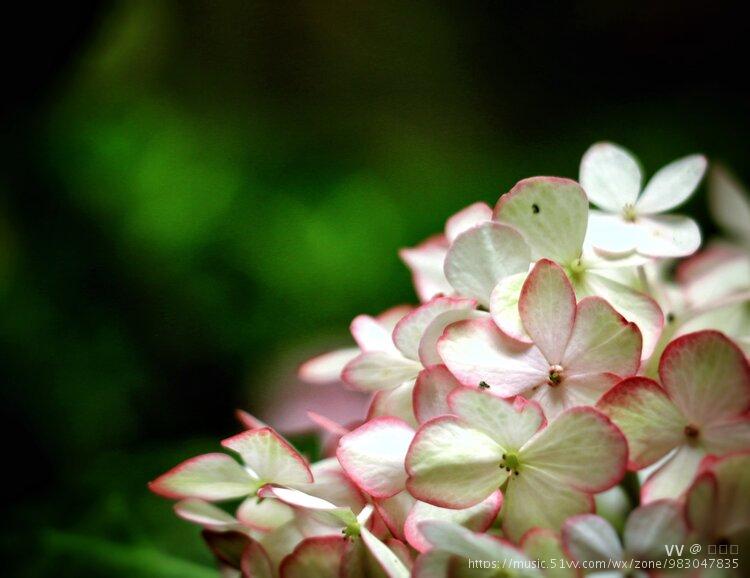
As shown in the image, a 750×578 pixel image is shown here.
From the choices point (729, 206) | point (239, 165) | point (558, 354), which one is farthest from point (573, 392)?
point (239, 165)

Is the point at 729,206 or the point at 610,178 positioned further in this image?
the point at 729,206

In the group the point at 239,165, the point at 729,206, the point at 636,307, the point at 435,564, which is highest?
the point at 239,165

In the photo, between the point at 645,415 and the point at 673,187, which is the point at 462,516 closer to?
the point at 645,415

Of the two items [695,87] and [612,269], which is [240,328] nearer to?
[612,269]

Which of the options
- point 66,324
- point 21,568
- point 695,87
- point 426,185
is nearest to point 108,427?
point 66,324

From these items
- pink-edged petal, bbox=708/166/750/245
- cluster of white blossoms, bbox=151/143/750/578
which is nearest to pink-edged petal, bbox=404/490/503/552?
cluster of white blossoms, bbox=151/143/750/578

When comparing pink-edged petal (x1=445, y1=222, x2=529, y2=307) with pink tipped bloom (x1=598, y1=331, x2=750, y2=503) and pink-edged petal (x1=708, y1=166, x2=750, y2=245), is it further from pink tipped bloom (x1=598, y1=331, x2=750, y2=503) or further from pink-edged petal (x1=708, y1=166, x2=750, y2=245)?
pink-edged petal (x1=708, y1=166, x2=750, y2=245)
